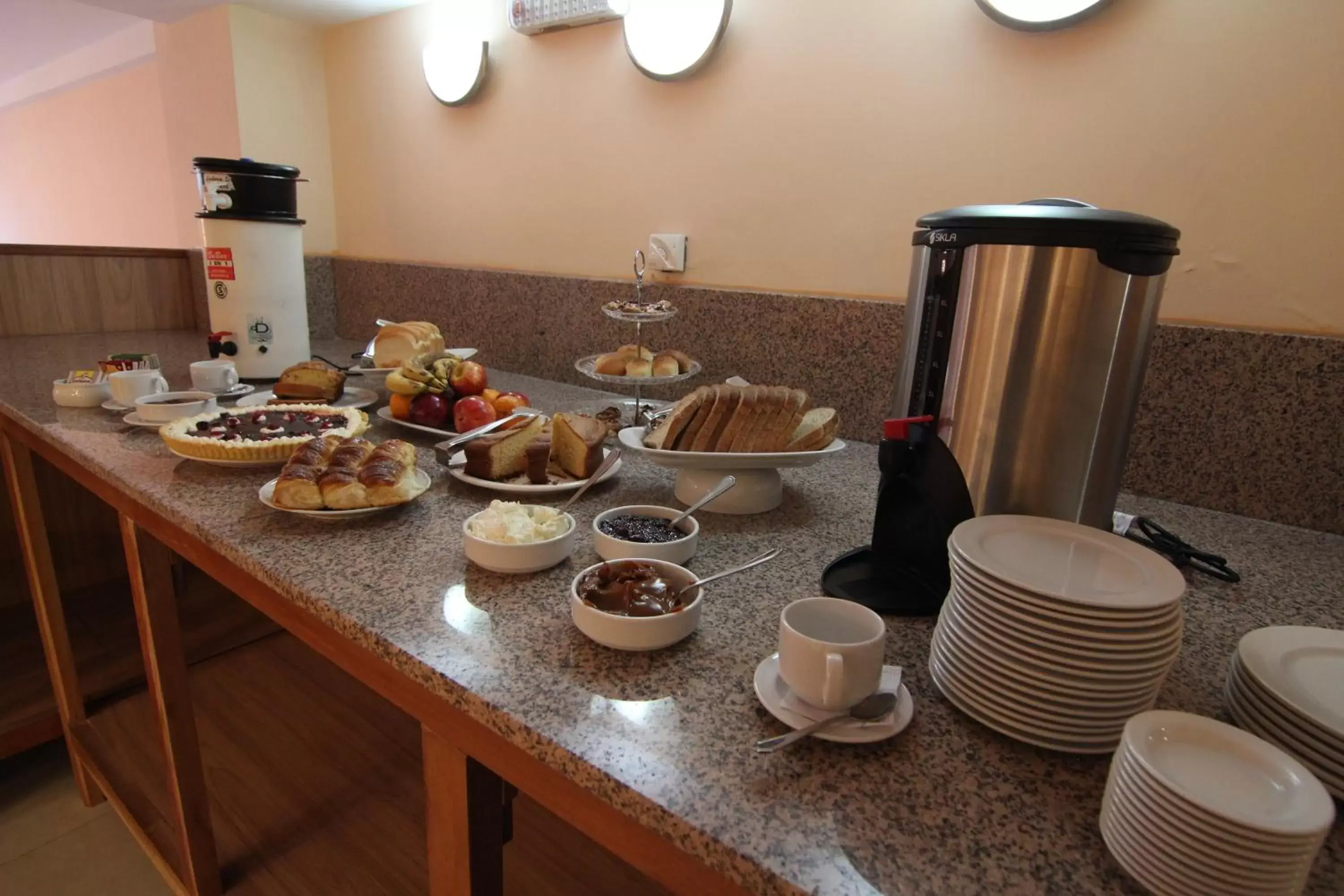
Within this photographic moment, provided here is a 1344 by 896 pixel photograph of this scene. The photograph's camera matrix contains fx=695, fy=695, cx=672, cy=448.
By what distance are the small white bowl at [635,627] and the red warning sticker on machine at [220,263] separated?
122cm

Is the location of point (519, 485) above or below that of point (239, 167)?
below

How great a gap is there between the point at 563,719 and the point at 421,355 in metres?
0.92

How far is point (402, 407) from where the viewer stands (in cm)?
112

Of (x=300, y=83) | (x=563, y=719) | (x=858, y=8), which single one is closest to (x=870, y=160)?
(x=858, y=8)

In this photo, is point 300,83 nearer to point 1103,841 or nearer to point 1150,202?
point 1150,202

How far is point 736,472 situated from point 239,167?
118cm

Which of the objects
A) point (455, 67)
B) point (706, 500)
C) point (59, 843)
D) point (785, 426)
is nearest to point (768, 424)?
point (785, 426)

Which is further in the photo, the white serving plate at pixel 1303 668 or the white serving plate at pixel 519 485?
the white serving plate at pixel 519 485

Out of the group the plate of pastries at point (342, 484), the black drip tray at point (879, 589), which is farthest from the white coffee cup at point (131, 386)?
the black drip tray at point (879, 589)

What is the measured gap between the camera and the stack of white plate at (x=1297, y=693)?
1.27 ft

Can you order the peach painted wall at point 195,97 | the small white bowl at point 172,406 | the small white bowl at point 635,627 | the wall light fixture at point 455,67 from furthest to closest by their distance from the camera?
the peach painted wall at point 195,97, the wall light fixture at point 455,67, the small white bowl at point 172,406, the small white bowl at point 635,627

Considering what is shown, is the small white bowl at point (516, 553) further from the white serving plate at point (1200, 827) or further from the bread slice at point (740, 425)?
the white serving plate at point (1200, 827)

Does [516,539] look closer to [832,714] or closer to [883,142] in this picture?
[832,714]

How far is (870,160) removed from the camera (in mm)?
1066
